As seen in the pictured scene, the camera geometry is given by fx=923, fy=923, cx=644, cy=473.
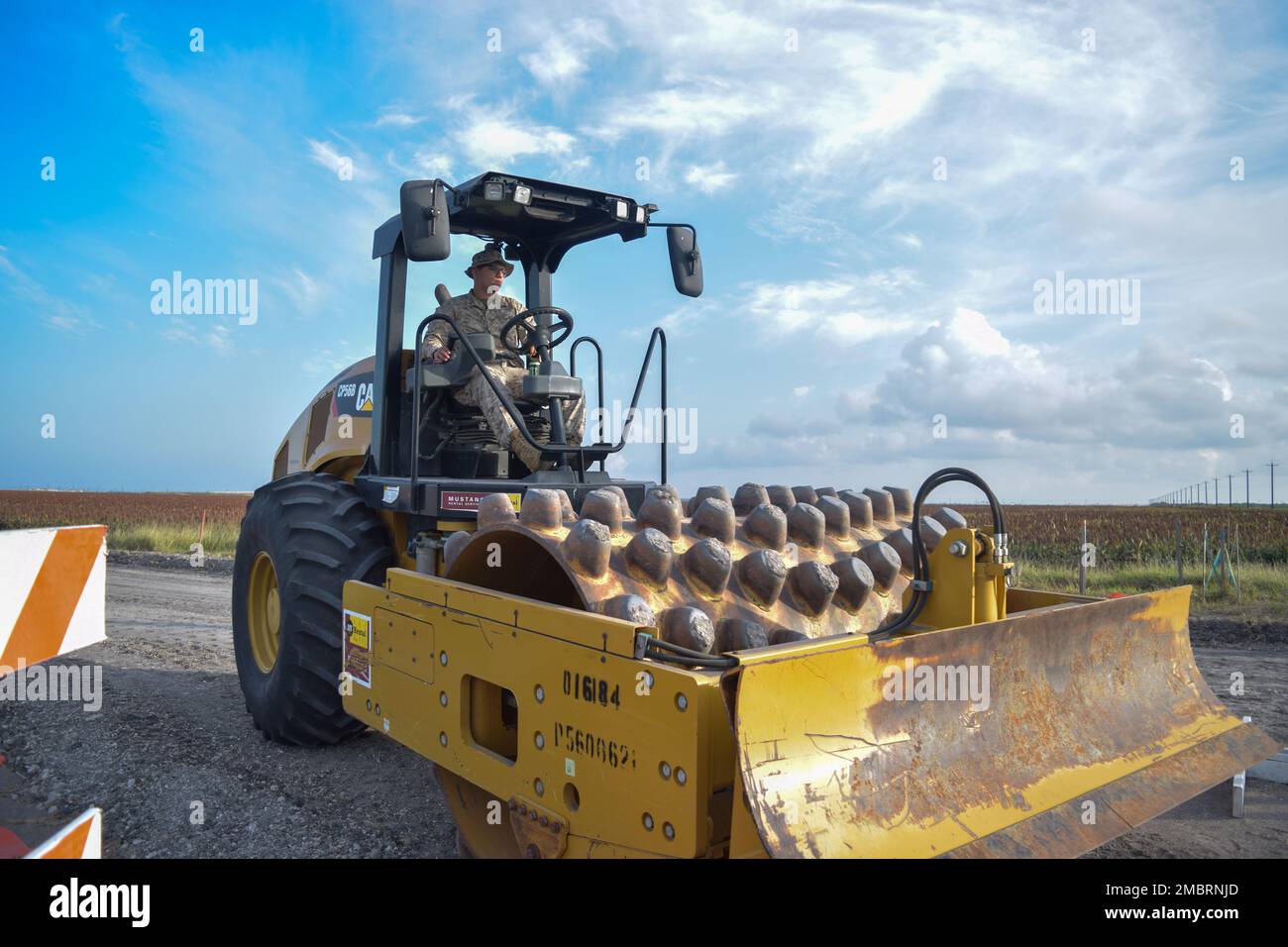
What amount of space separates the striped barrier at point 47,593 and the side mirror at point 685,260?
3.26 meters

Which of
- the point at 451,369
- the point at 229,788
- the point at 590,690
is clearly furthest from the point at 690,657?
the point at 229,788

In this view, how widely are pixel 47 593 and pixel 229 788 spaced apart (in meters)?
1.74

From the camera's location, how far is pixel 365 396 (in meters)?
6.02

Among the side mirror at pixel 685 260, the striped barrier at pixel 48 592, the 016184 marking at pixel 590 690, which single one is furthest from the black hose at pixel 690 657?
the side mirror at pixel 685 260

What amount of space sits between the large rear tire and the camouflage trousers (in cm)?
79

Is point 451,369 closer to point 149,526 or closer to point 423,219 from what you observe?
point 423,219

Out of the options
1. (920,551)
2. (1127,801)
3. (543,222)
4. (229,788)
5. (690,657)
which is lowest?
(229,788)

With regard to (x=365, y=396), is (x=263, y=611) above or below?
below
